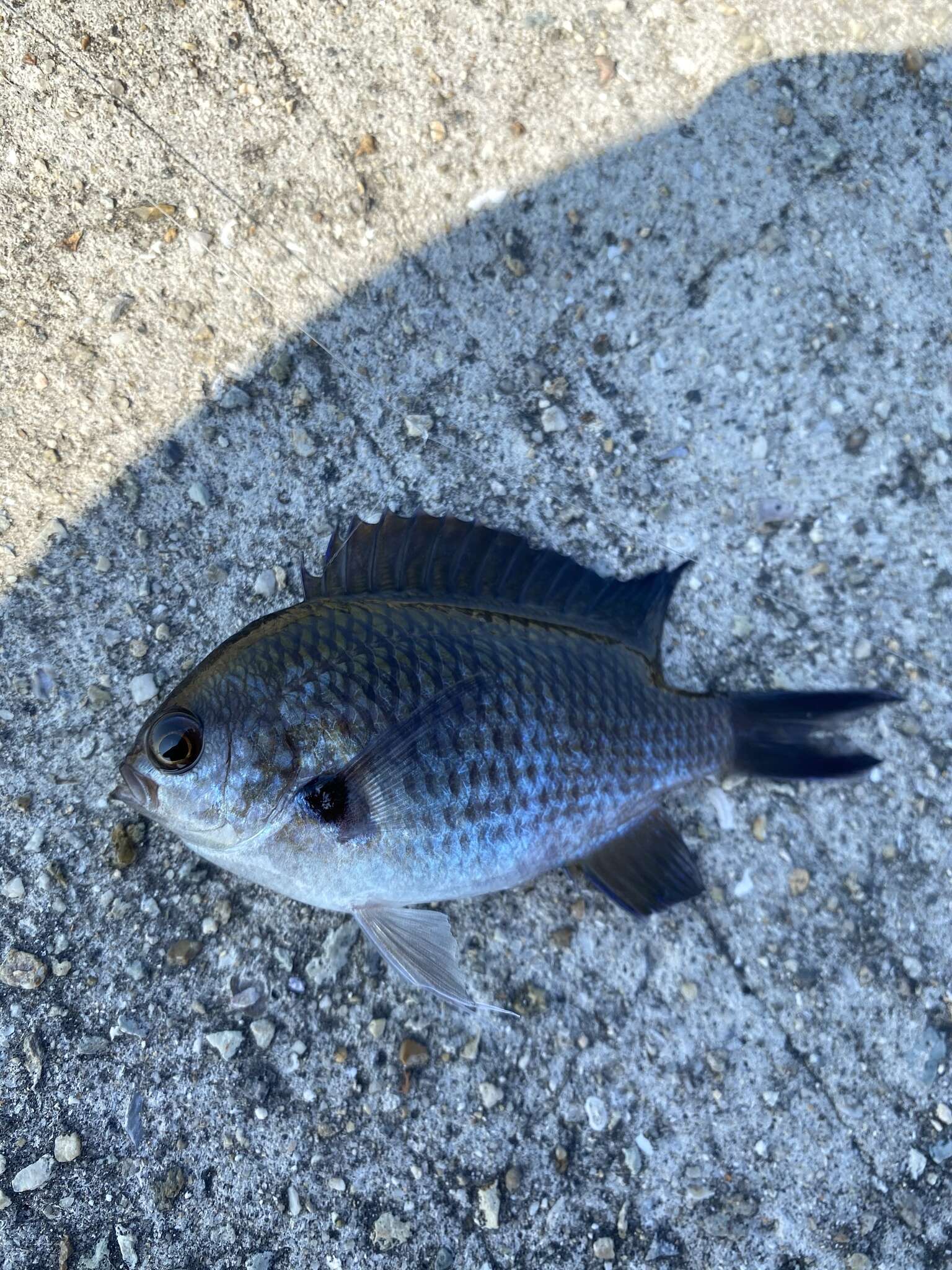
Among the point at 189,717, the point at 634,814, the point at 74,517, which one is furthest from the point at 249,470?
the point at 634,814

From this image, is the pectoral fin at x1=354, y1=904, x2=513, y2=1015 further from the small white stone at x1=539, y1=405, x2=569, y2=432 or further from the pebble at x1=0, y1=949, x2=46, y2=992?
the small white stone at x1=539, y1=405, x2=569, y2=432

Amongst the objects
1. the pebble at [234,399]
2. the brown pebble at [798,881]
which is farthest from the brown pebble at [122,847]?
the brown pebble at [798,881]

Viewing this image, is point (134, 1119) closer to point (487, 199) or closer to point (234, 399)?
point (234, 399)

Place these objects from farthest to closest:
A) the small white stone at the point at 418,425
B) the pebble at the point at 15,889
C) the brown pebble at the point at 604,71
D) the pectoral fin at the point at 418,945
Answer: the brown pebble at the point at 604,71 → the small white stone at the point at 418,425 → the pebble at the point at 15,889 → the pectoral fin at the point at 418,945

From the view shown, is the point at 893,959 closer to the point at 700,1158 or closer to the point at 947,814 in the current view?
the point at 947,814

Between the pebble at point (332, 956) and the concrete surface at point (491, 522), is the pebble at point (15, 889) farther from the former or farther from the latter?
the pebble at point (332, 956)
